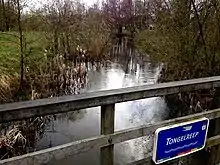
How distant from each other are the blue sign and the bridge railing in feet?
0.31

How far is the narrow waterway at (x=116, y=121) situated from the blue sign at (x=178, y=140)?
3.05 metres

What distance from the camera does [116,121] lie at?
670 centimetres

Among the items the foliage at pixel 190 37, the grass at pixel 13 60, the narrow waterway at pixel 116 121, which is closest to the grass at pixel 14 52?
the grass at pixel 13 60

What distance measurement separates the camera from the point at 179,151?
6.95 ft

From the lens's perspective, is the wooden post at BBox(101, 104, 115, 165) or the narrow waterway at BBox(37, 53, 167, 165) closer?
the wooden post at BBox(101, 104, 115, 165)

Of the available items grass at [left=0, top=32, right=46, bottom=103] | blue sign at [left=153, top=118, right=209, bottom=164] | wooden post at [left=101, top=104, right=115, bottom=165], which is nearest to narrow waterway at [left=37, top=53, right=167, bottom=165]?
grass at [left=0, top=32, right=46, bottom=103]

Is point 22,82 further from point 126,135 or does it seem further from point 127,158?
point 126,135

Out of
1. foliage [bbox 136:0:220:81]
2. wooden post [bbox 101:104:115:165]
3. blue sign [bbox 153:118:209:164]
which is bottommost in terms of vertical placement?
blue sign [bbox 153:118:209:164]

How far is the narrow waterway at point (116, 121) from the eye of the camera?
17.2 feet

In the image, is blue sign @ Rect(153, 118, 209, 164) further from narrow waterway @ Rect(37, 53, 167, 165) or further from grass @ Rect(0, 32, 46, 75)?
grass @ Rect(0, 32, 46, 75)

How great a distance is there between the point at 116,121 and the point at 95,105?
504 centimetres

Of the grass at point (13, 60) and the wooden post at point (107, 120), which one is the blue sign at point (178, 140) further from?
the grass at point (13, 60)

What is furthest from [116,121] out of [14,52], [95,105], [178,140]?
[95,105]

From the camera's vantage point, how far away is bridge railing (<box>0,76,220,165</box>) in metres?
1.49
